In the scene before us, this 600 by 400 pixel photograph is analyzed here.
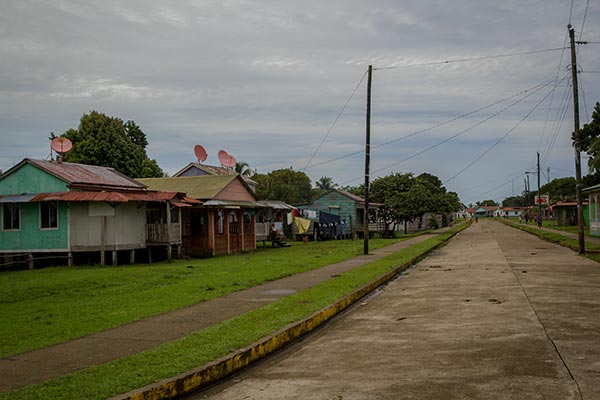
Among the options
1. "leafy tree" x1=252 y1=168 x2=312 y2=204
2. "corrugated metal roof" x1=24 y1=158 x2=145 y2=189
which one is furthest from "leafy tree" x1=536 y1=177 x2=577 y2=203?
"corrugated metal roof" x1=24 y1=158 x2=145 y2=189

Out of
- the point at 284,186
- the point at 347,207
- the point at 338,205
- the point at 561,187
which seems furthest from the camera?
the point at 561,187

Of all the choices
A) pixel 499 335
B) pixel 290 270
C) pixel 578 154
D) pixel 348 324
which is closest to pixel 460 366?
pixel 499 335

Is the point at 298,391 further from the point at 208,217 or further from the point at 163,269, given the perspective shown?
the point at 208,217

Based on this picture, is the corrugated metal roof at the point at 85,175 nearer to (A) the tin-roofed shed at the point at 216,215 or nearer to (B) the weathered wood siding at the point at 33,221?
(B) the weathered wood siding at the point at 33,221

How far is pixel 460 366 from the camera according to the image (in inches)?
275

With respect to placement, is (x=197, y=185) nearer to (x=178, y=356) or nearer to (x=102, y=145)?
(x=102, y=145)

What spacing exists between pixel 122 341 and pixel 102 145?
156ft

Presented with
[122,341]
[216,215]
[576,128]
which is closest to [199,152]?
[216,215]

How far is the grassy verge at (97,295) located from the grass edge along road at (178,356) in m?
2.00

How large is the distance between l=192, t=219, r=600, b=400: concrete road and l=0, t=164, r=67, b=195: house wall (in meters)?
16.8

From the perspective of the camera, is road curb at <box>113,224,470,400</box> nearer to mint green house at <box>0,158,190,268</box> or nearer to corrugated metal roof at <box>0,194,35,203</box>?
mint green house at <box>0,158,190,268</box>

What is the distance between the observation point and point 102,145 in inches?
2103

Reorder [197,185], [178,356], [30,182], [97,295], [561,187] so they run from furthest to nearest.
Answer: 1. [561,187]
2. [197,185]
3. [30,182]
4. [97,295]
5. [178,356]

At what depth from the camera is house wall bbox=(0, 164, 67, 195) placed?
25.2m
